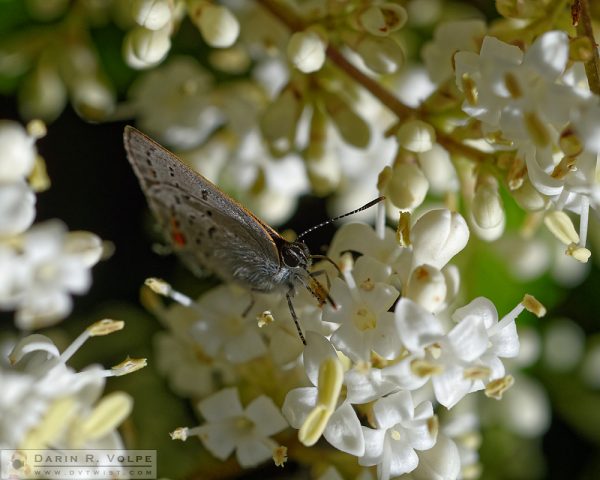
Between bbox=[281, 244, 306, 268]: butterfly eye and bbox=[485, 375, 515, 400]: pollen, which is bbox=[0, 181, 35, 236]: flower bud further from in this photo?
bbox=[485, 375, 515, 400]: pollen

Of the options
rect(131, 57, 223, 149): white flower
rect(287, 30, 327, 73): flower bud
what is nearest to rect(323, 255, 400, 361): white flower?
rect(287, 30, 327, 73): flower bud

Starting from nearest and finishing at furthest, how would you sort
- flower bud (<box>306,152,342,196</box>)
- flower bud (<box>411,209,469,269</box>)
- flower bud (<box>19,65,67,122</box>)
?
flower bud (<box>411,209,469,269</box>) < flower bud (<box>306,152,342,196</box>) < flower bud (<box>19,65,67,122</box>)

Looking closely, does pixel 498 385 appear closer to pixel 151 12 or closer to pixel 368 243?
pixel 368 243

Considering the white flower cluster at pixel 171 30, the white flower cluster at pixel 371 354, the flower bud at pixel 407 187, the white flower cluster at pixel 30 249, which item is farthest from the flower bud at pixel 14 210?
the flower bud at pixel 407 187

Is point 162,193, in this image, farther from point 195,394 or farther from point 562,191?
point 562,191

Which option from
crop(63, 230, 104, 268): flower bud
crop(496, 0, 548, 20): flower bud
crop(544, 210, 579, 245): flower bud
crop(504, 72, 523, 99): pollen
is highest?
crop(504, 72, 523, 99): pollen

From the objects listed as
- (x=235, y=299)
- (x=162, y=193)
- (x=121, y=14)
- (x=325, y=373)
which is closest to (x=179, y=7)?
(x=121, y=14)
